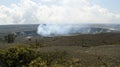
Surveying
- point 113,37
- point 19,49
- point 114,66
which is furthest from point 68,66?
point 113,37

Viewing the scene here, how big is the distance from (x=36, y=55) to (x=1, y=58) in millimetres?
7061

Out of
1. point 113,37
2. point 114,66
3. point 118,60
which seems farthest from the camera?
point 113,37

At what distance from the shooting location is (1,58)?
163 ft

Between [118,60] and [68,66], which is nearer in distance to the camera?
[68,66]

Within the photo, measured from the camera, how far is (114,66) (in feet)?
144

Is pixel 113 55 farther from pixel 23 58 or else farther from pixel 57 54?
pixel 23 58

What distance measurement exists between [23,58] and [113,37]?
63.1 m

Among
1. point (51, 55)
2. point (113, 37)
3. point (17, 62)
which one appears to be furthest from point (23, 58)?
point (113, 37)

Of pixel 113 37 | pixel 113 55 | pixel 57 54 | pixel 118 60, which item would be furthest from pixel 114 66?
pixel 113 37

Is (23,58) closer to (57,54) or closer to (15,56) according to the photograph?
(15,56)

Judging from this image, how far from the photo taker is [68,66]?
44.8 metres

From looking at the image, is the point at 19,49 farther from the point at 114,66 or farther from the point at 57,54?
the point at 114,66

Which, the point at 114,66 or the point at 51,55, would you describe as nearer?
the point at 114,66

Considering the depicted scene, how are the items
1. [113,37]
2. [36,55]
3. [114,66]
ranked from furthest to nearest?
[113,37] → [36,55] → [114,66]
